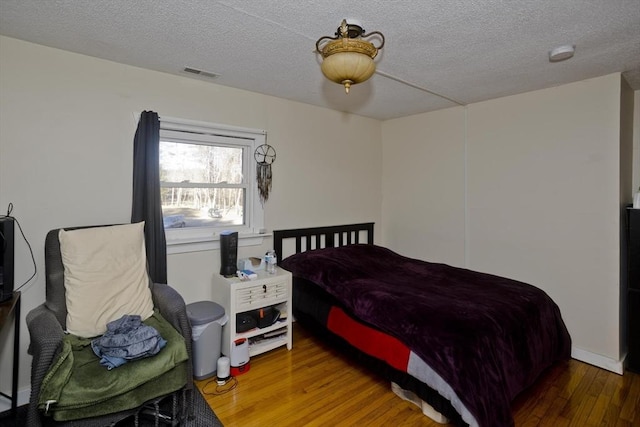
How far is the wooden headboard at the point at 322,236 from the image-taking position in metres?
3.35

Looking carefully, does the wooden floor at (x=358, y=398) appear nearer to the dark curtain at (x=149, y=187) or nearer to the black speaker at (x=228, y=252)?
the black speaker at (x=228, y=252)

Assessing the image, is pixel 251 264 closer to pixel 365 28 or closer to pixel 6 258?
pixel 6 258

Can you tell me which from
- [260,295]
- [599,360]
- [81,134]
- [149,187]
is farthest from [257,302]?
[599,360]

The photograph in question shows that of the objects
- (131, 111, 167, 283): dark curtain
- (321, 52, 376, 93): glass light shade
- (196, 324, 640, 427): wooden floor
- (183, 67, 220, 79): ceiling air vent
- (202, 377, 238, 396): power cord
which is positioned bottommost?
(196, 324, 640, 427): wooden floor

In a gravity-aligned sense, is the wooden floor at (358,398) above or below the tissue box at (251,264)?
below

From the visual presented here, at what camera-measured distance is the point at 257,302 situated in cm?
265

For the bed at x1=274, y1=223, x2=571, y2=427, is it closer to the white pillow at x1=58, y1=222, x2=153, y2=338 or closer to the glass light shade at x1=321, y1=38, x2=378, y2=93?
the white pillow at x1=58, y1=222, x2=153, y2=338

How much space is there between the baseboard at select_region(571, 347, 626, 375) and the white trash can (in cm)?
296

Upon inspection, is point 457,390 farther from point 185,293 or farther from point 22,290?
point 22,290

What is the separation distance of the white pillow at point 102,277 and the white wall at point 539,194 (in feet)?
9.85

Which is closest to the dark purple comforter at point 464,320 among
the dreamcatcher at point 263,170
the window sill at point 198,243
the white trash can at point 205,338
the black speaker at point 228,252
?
the window sill at point 198,243

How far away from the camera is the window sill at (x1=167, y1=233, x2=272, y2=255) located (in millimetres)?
2672

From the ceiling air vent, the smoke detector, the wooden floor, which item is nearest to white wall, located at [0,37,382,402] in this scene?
the ceiling air vent

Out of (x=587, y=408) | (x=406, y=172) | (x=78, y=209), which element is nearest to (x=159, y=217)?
(x=78, y=209)
